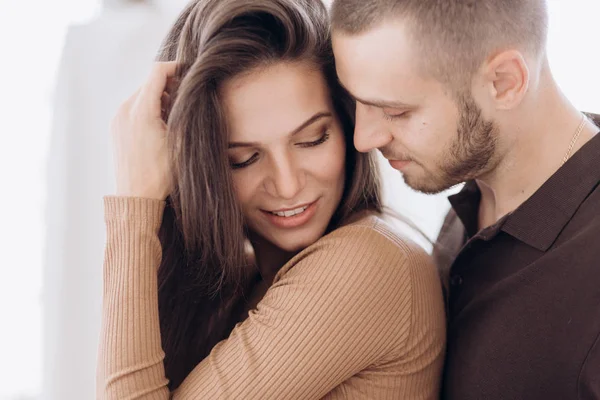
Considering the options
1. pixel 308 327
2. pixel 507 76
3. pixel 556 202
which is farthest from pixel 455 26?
pixel 308 327

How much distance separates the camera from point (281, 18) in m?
1.34

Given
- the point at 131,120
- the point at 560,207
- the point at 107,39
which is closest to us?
the point at 560,207

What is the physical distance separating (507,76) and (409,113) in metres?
0.19

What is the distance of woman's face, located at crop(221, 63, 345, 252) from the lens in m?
1.33

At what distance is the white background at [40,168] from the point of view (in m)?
1.85

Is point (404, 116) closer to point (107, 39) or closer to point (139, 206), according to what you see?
point (139, 206)

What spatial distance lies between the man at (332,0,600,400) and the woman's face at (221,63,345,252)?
7cm

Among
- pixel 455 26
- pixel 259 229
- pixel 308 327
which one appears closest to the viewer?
pixel 308 327

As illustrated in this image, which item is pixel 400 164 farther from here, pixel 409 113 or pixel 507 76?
pixel 507 76

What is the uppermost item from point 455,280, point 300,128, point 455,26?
point 455,26

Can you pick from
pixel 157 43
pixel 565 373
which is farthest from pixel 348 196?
pixel 157 43

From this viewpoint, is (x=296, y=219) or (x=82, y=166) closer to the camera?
(x=296, y=219)

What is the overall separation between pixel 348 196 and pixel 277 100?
→ 0.29m

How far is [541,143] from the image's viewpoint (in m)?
1.36
